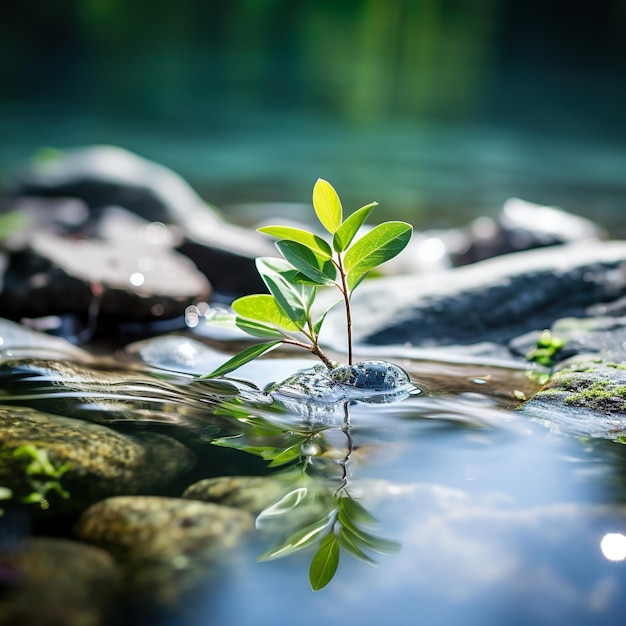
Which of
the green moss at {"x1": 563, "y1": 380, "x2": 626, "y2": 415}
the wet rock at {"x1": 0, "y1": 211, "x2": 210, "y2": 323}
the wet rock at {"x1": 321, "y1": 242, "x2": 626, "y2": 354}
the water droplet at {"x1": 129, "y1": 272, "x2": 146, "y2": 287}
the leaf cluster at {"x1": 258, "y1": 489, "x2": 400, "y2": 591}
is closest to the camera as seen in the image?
the leaf cluster at {"x1": 258, "y1": 489, "x2": 400, "y2": 591}

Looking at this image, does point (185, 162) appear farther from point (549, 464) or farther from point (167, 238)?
point (549, 464)

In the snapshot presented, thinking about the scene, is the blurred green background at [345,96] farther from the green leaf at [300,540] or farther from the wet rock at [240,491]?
the green leaf at [300,540]

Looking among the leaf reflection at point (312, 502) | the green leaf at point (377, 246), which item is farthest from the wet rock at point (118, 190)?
the leaf reflection at point (312, 502)

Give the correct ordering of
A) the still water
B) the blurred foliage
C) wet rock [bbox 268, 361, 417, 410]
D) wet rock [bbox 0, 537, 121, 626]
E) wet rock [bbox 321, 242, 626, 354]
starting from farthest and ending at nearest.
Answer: the blurred foliage, wet rock [bbox 321, 242, 626, 354], wet rock [bbox 268, 361, 417, 410], the still water, wet rock [bbox 0, 537, 121, 626]

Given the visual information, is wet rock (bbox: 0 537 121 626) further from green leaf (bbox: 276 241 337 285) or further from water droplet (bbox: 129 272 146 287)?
water droplet (bbox: 129 272 146 287)

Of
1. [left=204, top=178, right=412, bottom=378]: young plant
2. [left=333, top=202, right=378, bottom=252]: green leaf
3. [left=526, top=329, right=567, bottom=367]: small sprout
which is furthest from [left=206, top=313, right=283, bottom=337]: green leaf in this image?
[left=526, top=329, right=567, bottom=367]: small sprout

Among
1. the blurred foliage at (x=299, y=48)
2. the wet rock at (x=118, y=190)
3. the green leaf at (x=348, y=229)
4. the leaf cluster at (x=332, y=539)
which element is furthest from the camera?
the blurred foliage at (x=299, y=48)
